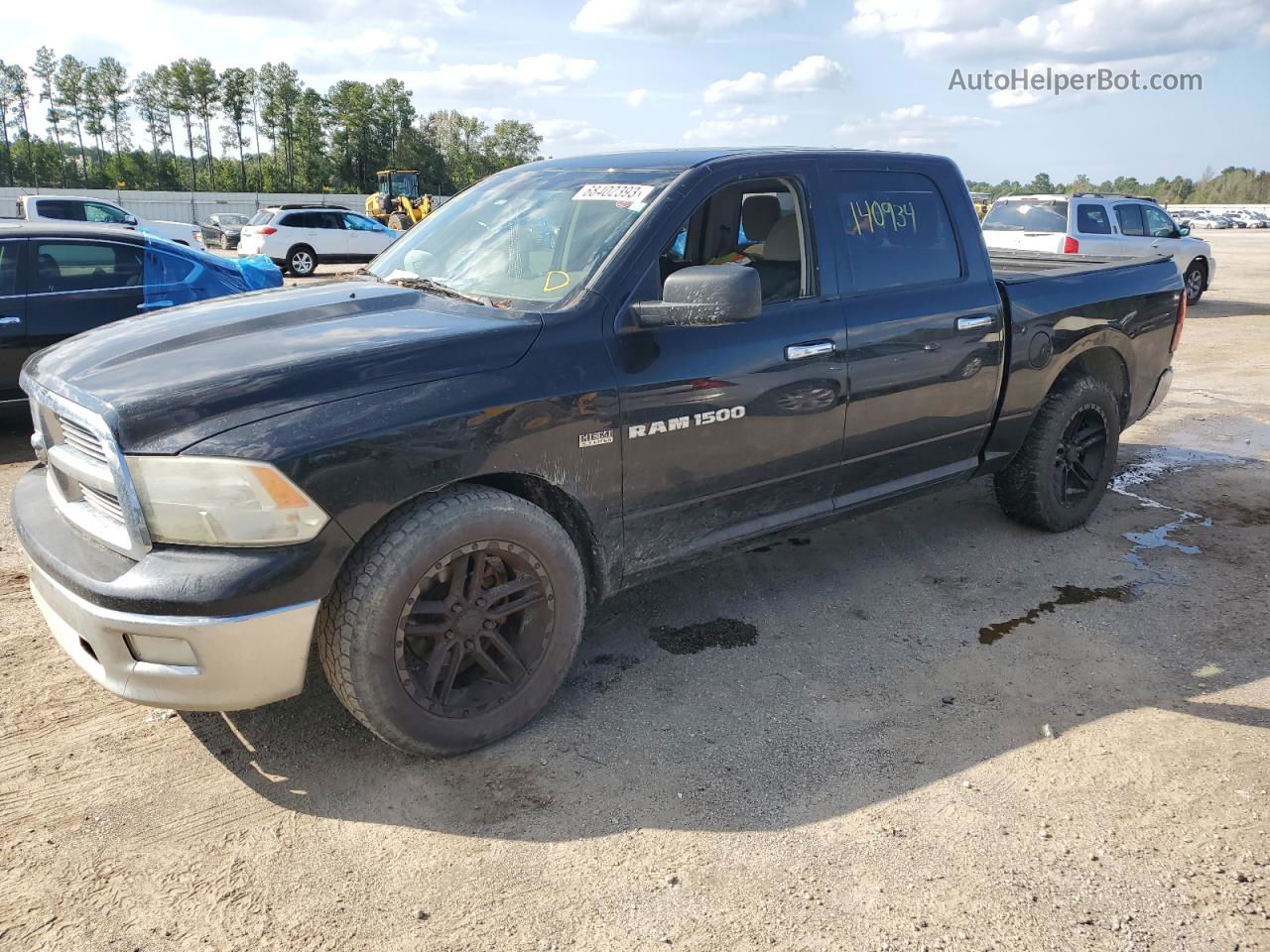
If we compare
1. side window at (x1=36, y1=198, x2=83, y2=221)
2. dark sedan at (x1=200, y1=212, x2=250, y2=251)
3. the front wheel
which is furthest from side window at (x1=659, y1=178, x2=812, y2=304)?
dark sedan at (x1=200, y1=212, x2=250, y2=251)

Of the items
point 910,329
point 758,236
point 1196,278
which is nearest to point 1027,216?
point 1196,278

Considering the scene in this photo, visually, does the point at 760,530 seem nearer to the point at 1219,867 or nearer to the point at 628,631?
the point at 628,631

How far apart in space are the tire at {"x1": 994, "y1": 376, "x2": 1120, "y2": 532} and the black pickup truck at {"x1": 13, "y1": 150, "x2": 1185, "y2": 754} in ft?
1.40

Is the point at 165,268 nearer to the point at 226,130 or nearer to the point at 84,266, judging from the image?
the point at 84,266

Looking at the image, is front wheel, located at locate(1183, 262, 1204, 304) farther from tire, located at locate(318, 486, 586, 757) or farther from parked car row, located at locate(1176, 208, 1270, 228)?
parked car row, located at locate(1176, 208, 1270, 228)

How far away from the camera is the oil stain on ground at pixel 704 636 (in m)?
3.88

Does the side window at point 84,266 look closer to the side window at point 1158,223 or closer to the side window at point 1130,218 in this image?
the side window at point 1130,218

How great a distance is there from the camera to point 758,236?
3.94m

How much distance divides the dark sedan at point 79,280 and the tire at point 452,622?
5488 millimetres

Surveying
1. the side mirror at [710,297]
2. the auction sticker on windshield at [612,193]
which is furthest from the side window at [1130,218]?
the side mirror at [710,297]

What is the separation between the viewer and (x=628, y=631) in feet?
13.1

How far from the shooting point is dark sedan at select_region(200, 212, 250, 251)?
29266 millimetres

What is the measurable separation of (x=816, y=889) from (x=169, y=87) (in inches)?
3827

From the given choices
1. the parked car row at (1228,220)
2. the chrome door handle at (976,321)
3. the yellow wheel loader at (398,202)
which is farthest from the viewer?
the parked car row at (1228,220)
